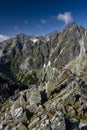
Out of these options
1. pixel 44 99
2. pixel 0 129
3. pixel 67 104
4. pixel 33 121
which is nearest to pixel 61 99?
pixel 67 104

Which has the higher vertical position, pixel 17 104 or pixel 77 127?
pixel 17 104

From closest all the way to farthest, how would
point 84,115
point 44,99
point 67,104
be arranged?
point 84,115 < point 67,104 < point 44,99

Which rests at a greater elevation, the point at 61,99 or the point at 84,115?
the point at 61,99

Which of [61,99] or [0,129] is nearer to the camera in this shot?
[0,129]

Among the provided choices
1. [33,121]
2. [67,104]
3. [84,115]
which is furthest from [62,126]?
A: [67,104]

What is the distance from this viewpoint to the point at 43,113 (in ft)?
265

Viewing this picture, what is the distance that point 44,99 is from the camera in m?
102

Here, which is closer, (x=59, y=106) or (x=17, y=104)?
(x=59, y=106)

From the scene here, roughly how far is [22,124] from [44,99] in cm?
2831

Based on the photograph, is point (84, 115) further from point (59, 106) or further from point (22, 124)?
point (22, 124)

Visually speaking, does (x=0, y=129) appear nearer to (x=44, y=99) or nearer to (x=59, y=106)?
(x=59, y=106)

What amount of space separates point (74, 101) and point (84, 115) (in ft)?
34.1

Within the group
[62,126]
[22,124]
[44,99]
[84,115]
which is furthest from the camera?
[44,99]

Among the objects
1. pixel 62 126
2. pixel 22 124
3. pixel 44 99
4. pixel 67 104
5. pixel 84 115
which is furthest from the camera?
pixel 44 99
